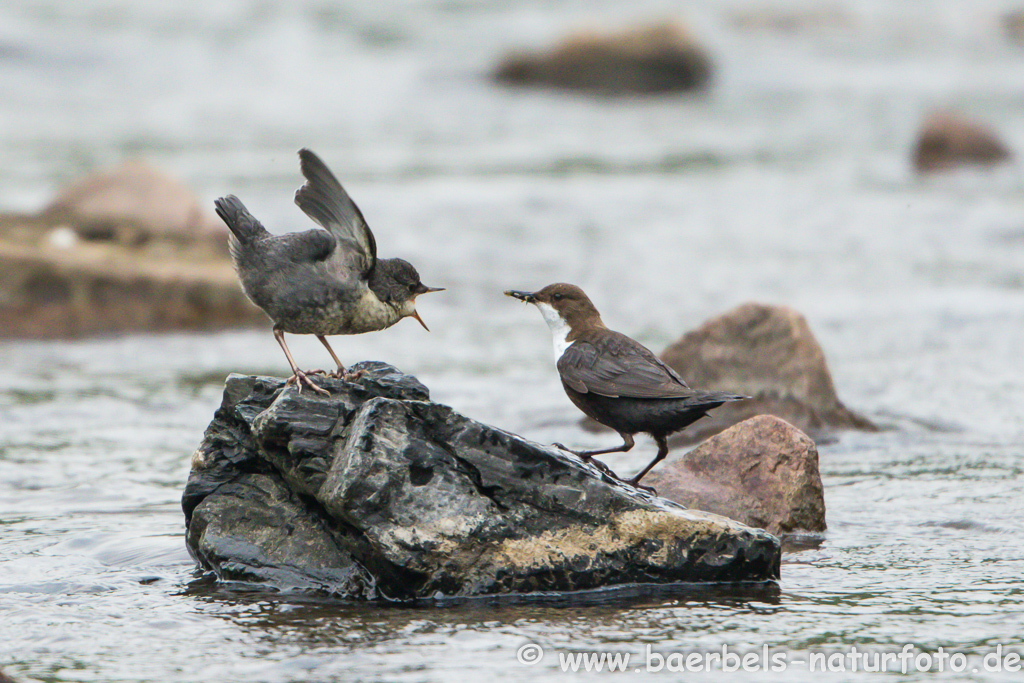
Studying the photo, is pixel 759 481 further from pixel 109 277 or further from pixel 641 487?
pixel 109 277

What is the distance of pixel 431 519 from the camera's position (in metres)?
4.48

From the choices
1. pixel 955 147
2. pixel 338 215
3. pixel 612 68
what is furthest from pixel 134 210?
pixel 612 68

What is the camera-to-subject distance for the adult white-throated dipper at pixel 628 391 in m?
5.12

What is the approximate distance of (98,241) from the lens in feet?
37.6

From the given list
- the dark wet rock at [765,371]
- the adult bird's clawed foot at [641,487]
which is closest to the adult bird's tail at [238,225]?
the adult bird's clawed foot at [641,487]

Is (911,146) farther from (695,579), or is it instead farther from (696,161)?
(695,579)

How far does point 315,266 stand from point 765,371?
11.5 feet

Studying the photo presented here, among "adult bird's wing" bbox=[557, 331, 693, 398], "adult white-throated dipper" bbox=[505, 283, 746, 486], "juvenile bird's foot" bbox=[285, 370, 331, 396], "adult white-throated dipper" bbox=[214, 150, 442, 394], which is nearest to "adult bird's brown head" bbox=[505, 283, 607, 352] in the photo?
"adult white-throated dipper" bbox=[505, 283, 746, 486]

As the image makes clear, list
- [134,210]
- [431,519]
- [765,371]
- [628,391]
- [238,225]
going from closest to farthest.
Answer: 1. [431,519]
2. [238,225]
3. [628,391]
4. [765,371]
5. [134,210]

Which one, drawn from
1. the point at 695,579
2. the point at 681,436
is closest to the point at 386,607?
the point at 695,579

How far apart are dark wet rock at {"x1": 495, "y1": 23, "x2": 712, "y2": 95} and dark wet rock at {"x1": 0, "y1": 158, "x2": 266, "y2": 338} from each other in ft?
48.5

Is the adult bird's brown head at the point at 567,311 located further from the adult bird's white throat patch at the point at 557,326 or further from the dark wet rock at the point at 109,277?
the dark wet rock at the point at 109,277

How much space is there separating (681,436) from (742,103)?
1849cm

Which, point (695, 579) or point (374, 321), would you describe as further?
point (374, 321)
